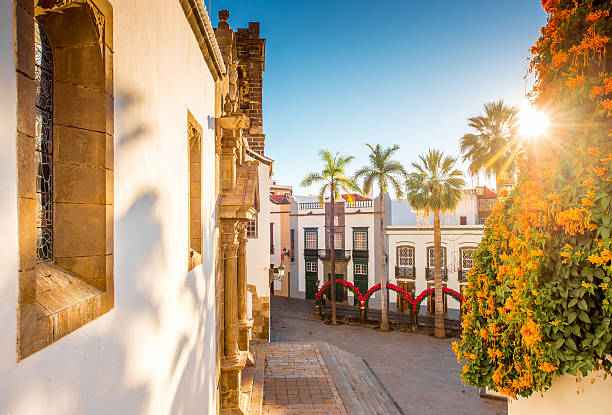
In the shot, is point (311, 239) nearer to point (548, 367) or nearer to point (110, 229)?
point (548, 367)

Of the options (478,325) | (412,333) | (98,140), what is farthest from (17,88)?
(412,333)

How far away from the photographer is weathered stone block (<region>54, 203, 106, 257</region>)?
83.2 inches

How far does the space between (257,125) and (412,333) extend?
575 inches

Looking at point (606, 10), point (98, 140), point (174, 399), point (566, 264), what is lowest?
point (174, 399)

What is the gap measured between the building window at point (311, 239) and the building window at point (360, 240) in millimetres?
3638

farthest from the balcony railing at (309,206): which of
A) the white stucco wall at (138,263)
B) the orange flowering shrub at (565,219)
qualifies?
the orange flowering shrub at (565,219)

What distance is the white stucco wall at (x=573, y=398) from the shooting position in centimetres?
304

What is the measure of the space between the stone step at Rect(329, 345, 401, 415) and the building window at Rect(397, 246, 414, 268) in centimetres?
1351

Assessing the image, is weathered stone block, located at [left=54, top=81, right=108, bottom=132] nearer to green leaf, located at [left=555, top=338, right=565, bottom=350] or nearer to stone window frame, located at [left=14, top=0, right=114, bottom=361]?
stone window frame, located at [left=14, top=0, right=114, bottom=361]

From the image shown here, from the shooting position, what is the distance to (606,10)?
275cm

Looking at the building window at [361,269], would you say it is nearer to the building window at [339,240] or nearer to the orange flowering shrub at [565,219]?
the building window at [339,240]

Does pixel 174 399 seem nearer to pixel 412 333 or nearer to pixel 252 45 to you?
pixel 252 45

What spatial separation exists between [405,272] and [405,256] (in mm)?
1184

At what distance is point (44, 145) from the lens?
2.01m
